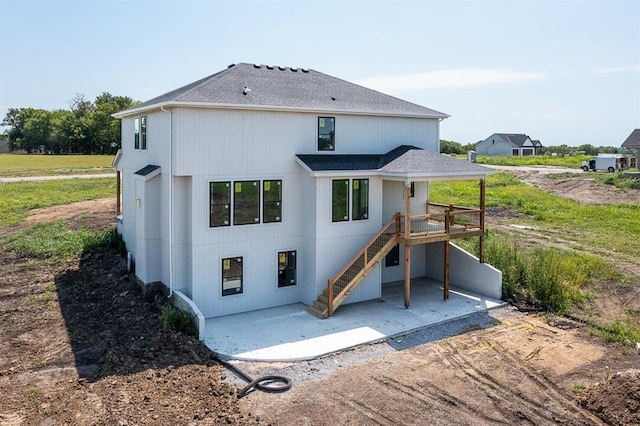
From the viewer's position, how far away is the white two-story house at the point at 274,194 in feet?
46.1

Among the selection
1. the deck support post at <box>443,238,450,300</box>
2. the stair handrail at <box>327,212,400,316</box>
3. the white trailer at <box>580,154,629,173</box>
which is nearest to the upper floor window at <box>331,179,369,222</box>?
the stair handrail at <box>327,212,400,316</box>

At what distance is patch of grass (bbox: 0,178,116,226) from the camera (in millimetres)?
28641

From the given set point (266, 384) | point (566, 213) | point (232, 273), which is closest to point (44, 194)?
point (232, 273)

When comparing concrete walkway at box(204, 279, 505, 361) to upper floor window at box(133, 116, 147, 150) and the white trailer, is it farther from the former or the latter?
the white trailer

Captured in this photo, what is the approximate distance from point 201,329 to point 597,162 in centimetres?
5458

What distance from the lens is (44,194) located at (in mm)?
33719

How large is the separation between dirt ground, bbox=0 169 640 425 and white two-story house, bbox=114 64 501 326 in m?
2.14

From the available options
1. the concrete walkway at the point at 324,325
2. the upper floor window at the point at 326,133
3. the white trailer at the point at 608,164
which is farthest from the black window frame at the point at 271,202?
the white trailer at the point at 608,164

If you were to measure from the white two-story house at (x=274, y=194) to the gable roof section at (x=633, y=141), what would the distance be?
155 ft

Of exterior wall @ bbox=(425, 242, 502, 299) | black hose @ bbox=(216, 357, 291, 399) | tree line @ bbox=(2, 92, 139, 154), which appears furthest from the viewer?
tree line @ bbox=(2, 92, 139, 154)

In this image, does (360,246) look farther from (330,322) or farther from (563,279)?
(563,279)

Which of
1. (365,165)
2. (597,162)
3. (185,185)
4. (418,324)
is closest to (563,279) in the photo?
(418,324)

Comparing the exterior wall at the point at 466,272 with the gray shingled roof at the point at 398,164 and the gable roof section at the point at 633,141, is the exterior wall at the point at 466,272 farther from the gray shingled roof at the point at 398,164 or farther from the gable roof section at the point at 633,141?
the gable roof section at the point at 633,141

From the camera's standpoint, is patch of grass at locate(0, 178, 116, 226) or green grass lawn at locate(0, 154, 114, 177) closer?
patch of grass at locate(0, 178, 116, 226)
